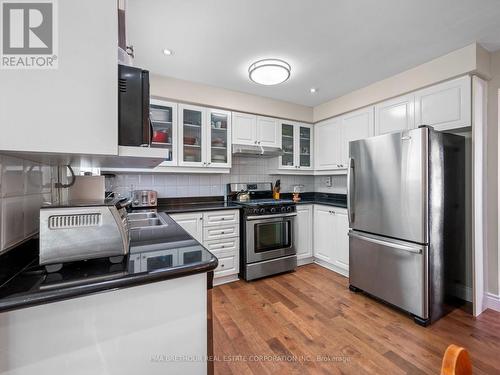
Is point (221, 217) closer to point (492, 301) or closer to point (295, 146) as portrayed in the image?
Answer: point (295, 146)

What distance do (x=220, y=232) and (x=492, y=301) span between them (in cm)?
273

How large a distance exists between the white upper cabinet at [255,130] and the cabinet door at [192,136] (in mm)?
424

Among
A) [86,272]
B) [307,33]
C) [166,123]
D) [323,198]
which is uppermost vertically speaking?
[307,33]

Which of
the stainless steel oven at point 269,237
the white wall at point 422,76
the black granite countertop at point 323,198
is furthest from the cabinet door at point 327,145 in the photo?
the stainless steel oven at point 269,237

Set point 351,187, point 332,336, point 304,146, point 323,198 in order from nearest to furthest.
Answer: point 332,336 → point 351,187 → point 304,146 → point 323,198

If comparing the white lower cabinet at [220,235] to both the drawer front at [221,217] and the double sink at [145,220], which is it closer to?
the drawer front at [221,217]

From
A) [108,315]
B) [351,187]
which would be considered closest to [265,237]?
[351,187]

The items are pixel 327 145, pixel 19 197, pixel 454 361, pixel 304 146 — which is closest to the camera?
pixel 454 361

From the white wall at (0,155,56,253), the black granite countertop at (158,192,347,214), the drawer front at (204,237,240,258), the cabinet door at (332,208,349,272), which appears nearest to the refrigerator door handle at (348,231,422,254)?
the cabinet door at (332,208,349,272)

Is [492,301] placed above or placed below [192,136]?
below

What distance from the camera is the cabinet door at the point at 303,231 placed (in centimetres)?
322

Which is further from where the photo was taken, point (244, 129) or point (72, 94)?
point (244, 129)

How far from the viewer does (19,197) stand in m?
0.93

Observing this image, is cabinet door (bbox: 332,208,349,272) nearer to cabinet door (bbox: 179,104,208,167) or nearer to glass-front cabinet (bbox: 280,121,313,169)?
glass-front cabinet (bbox: 280,121,313,169)
